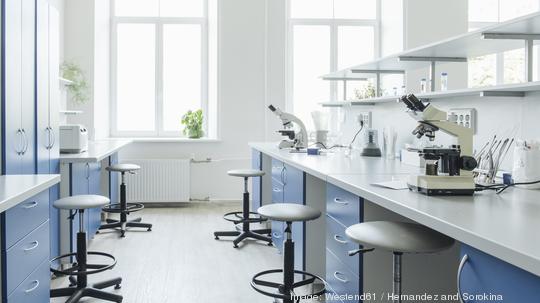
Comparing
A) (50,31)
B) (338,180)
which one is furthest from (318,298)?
(50,31)

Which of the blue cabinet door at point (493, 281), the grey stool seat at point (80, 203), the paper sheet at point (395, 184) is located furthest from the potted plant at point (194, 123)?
the blue cabinet door at point (493, 281)

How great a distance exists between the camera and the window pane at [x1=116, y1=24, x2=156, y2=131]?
6898 millimetres

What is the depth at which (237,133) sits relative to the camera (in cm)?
661

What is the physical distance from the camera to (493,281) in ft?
4.28

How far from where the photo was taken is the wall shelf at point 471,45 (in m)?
2.22

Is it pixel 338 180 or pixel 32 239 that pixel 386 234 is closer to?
pixel 338 180

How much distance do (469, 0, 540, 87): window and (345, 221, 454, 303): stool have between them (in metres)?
5.45

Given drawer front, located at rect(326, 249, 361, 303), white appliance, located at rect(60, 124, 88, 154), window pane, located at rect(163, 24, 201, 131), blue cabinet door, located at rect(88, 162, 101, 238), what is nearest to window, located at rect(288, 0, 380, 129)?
window pane, located at rect(163, 24, 201, 131)

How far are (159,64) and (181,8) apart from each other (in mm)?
762

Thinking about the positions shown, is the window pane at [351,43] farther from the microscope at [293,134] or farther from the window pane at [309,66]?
the microscope at [293,134]

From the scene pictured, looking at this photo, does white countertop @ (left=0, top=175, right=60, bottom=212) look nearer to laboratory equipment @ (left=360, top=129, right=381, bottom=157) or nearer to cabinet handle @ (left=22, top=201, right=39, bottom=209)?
cabinet handle @ (left=22, top=201, right=39, bottom=209)

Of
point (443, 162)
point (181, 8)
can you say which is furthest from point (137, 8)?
point (443, 162)

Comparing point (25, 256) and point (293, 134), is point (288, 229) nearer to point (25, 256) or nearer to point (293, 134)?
point (25, 256)

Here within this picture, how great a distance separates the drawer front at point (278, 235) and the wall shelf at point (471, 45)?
1.33 metres
